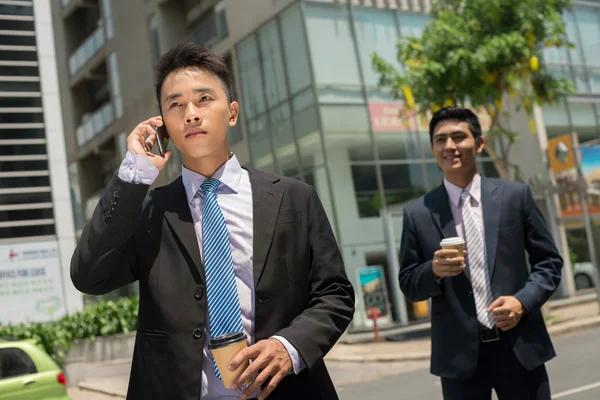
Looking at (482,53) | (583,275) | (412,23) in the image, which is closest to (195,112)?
(482,53)

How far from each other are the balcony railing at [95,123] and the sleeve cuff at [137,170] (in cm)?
3169

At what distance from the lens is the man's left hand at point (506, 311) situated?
Answer: 349cm

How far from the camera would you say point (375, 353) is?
55.0 ft

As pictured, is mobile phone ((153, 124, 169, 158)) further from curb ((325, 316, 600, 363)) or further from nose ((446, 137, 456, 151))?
curb ((325, 316, 600, 363))

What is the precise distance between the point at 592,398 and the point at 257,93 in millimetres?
15780

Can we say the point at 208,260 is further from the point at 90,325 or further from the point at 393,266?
the point at 393,266

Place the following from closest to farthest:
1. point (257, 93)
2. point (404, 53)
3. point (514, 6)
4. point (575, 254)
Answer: point (514, 6) < point (404, 53) < point (257, 93) < point (575, 254)

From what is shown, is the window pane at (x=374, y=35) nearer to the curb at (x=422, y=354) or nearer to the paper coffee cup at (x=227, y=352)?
the curb at (x=422, y=354)

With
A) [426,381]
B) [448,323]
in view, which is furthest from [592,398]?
[448,323]

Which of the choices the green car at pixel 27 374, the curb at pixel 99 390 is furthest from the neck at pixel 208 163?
the curb at pixel 99 390

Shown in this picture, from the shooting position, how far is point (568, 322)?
17.3 m

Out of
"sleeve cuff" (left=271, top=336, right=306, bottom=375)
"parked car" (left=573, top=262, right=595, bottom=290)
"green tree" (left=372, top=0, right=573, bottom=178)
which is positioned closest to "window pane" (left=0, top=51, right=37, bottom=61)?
"green tree" (left=372, top=0, right=573, bottom=178)

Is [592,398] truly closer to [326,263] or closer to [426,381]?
[426,381]

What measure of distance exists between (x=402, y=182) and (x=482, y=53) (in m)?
5.87
